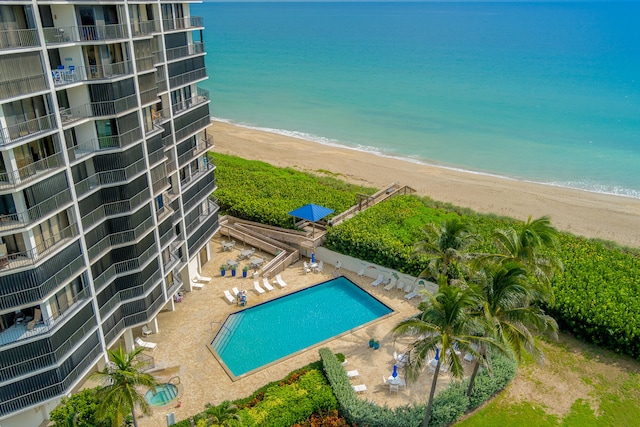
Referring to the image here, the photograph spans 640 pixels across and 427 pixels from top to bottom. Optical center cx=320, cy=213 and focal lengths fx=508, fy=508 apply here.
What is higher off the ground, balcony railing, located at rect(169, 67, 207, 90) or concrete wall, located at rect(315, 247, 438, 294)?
balcony railing, located at rect(169, 67, 207, 90)

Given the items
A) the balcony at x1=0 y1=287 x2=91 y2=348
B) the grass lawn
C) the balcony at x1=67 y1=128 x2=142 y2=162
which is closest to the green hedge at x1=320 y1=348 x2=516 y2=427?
the grass lawn

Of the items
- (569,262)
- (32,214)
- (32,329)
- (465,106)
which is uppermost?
(32,214)

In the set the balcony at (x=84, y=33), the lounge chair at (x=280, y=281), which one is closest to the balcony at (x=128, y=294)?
the lounge chair at (x=280, y=281)

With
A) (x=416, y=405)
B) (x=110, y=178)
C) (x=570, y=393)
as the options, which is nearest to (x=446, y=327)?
(x=416, y=405)

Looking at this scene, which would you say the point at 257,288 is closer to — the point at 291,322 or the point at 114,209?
the point at 291,322

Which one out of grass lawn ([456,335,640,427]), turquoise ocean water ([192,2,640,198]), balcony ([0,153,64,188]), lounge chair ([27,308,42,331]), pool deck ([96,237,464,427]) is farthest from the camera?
turquoise ocean water ([192,2,640,198])

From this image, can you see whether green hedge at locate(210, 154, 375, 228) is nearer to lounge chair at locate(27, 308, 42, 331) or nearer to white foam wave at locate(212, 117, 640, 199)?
white foam wave at locate(212, 117, 640, 199)

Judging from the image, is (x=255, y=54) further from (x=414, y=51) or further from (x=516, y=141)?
(x=516, y=141)
